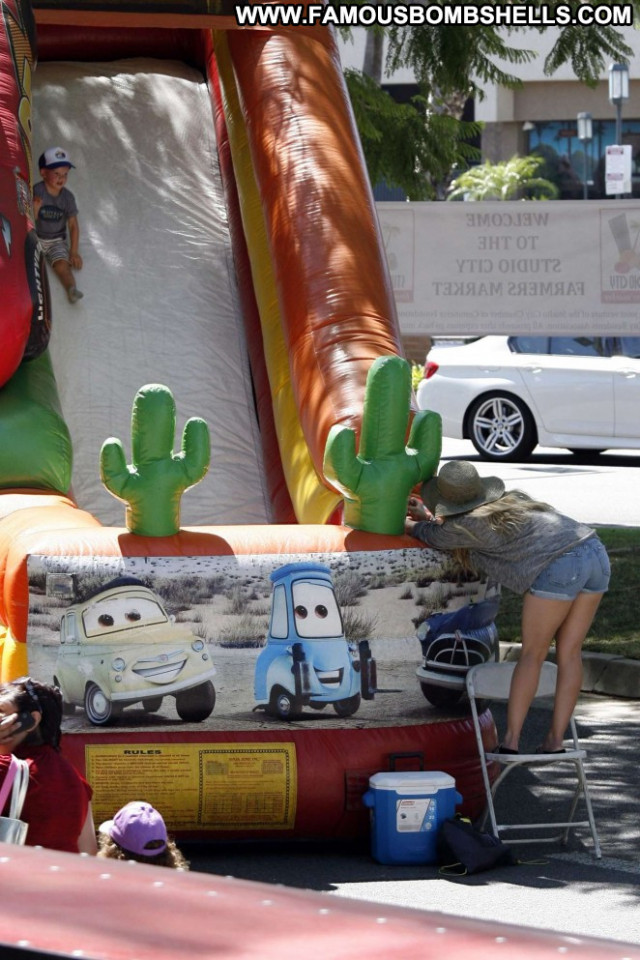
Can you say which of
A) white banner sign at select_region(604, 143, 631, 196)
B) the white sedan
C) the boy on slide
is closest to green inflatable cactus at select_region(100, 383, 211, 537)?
the boy on slide

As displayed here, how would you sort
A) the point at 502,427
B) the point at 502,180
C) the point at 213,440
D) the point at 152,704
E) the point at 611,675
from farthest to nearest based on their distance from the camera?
the point at 502,180 → the point at 502,427 → the point at 213,440 → the point at 611,675 → the point at 152,704

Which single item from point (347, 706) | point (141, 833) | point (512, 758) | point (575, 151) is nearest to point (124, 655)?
point (347, 706)

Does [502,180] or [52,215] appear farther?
[502,180]

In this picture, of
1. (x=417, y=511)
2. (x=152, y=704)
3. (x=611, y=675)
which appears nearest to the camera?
(x=152, y=704)

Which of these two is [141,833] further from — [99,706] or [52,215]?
[52,215]

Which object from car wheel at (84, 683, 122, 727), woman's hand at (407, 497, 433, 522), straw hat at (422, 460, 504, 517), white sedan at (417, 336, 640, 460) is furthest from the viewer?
white sedan at (417, 336, 640, 460)

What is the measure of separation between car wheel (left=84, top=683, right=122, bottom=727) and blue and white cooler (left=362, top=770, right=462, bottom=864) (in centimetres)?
96

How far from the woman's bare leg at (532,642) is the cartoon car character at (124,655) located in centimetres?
114

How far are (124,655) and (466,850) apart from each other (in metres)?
1.40

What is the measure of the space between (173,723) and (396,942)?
4087 millimetres

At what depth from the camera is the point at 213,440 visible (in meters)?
8.63

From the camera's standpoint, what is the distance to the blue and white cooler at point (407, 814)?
5.79m

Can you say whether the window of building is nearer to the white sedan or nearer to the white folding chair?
the white sedan

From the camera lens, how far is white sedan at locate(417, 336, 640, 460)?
55.2 feet
